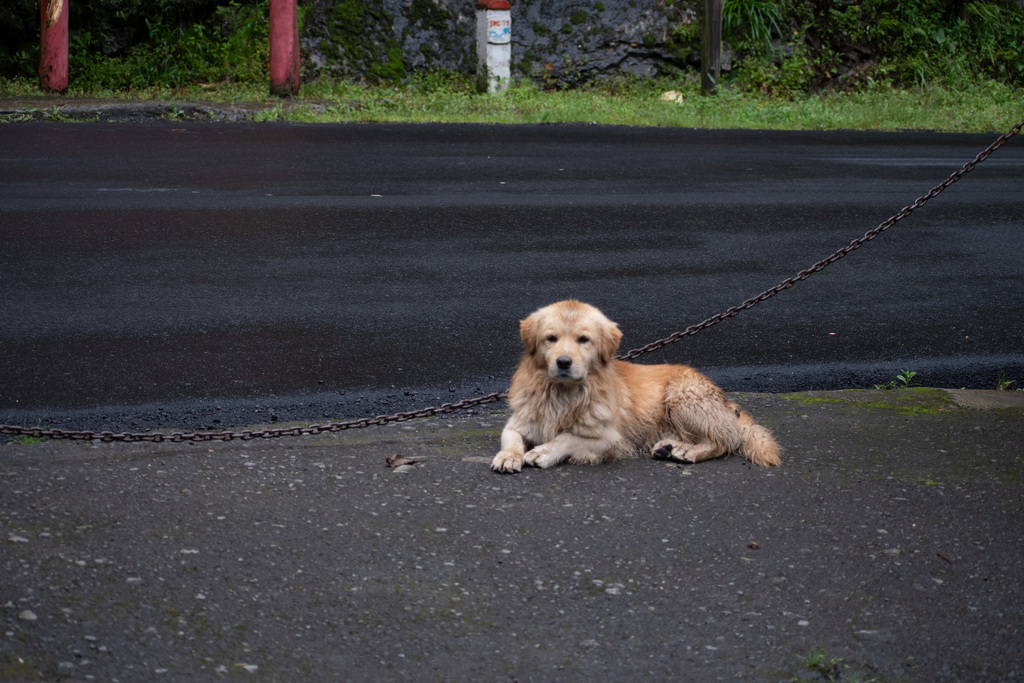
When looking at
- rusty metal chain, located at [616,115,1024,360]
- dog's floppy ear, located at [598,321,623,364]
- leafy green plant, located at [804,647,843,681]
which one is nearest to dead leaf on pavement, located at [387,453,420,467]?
dog's floppy ear, located at [598,321,623,364]

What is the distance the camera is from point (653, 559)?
3707 mm

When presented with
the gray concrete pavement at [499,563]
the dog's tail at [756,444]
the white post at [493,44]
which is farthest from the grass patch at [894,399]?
the white post at [493,44]

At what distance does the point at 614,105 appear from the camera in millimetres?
15836

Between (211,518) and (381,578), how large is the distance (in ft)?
2.77

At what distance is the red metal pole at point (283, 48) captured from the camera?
15.2 m

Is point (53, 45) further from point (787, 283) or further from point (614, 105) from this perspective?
point (787, 283)

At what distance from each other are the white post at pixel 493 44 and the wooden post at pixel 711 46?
10.7 feet

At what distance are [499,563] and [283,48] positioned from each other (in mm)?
13238

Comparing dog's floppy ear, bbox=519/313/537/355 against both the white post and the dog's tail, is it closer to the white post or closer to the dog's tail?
the dog's tail

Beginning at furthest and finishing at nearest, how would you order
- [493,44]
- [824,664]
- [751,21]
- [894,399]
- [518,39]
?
1. [751,21]
2. [518,39]
3. [493,44]
4. [894,399]
5. [824,664]

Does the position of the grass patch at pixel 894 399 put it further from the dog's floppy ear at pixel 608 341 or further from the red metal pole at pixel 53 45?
the red metal pole at pixel 53 45

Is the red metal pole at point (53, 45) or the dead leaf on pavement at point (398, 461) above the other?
the red metal pole at point (53, 45)

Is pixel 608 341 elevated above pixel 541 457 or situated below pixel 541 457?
above

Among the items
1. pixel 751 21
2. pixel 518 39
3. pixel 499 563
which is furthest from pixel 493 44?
pixel 499 563
